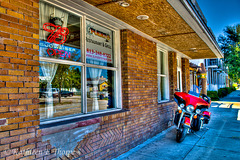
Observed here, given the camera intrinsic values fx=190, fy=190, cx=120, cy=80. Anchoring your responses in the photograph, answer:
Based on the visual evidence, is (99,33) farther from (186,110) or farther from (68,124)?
(186,110)

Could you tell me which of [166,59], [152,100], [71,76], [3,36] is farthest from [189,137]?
[3,36]

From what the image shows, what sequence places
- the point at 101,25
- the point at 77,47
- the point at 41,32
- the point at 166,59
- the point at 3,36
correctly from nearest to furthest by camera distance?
the point at 3,36 < the point at 41,32 < the point at 77,47 < the point at 101,25 < the point at 166,59

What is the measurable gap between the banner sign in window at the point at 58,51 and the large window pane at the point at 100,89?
1.60 feet

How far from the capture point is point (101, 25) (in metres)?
4.52

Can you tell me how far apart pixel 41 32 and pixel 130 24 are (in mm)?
2293

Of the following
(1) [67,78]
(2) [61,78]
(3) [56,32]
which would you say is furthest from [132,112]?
(3) [56,32]

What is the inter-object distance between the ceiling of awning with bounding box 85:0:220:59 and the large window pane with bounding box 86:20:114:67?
52 cm

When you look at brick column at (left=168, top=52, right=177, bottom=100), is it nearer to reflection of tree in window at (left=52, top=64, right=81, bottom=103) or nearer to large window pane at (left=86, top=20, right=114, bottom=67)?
large window pane at (left=86, top=20, right=114, bottom=67)

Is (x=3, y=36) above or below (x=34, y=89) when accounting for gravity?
above

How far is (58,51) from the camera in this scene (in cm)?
351

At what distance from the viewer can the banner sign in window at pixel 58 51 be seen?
3.24 metres

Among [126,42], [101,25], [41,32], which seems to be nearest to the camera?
[41,32]

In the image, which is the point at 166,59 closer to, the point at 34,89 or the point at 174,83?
the point at 174,83

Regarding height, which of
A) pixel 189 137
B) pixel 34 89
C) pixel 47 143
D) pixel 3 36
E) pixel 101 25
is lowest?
pixel 189 137
